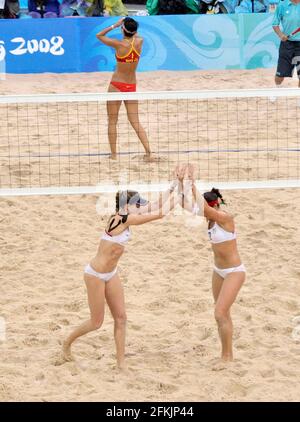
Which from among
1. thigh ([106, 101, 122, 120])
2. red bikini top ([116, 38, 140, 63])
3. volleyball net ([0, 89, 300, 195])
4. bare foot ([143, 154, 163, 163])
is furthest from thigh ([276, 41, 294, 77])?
thigh ([106, 101, 122, 120])

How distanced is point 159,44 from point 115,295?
33.5 feet

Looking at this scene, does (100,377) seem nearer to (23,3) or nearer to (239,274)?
(239,274)

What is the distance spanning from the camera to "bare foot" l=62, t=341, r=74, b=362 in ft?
27.4

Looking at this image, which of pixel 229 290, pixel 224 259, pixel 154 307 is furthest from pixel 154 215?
pixel 154 307

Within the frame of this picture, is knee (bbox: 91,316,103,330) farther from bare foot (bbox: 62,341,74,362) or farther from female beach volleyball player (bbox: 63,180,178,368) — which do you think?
bare foot (bbox: 62,341,74,362)

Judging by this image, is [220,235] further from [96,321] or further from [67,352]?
[67,352]

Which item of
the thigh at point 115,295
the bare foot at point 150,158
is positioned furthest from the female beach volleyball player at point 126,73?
the thigh at point 115,295

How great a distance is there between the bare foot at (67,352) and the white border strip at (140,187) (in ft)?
12.1

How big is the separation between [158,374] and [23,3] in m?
12.1

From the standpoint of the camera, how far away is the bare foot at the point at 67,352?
8359 mm

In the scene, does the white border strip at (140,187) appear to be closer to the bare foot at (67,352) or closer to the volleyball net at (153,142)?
the volleyball net at (153,142)

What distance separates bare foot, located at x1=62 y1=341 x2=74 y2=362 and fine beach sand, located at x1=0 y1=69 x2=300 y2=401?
69 mm

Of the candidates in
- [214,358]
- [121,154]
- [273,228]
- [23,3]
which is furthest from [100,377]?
[23,3]

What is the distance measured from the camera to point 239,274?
26.5 ft
